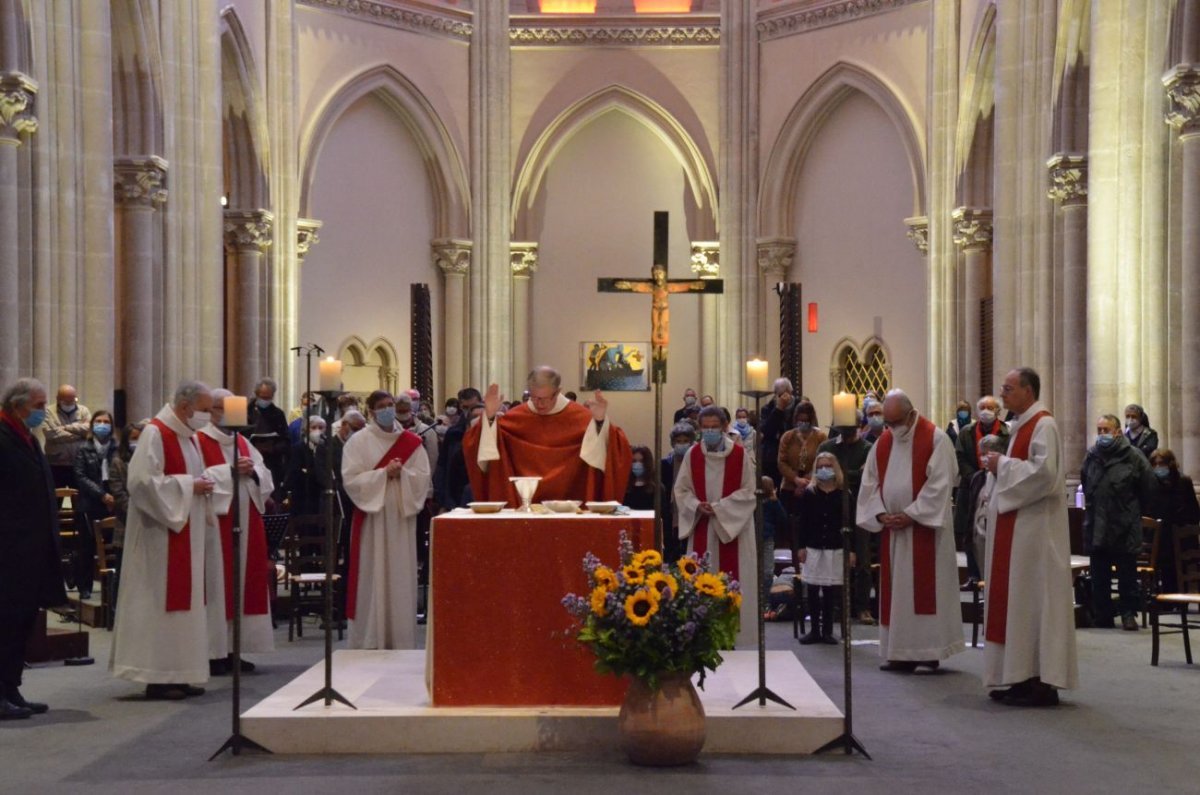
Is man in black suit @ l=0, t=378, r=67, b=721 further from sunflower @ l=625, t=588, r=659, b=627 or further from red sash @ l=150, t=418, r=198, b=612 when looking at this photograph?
sunflower @ l=625, t=588, r=659, b=627

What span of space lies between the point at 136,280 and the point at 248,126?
18.5ft

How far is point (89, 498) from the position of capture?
13.7 metres

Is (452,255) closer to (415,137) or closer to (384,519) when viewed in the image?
(415,137)

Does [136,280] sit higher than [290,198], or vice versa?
[290,198]

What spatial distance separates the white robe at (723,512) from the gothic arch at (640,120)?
16250 mm

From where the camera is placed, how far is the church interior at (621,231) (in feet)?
28.3

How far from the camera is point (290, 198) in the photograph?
2419 centimetres

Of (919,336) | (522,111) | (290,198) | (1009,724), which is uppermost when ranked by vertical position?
(522,111)

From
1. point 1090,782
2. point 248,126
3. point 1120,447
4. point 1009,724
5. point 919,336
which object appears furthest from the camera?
point 919,336

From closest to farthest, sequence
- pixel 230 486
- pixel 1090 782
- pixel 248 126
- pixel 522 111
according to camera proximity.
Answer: pixel 1090 782 < pixel 230 486 < pixel 248 126 < pixel 522 111

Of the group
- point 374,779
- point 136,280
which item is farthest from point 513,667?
point 136,280

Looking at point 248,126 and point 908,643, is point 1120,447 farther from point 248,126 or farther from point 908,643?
point 248,126

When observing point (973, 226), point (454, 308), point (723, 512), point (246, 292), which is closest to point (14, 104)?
point (723, 512)

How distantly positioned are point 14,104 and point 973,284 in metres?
13.8
